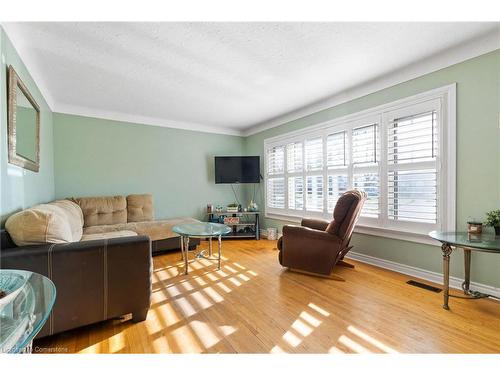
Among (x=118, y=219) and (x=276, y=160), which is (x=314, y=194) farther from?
(x=118, y=219)

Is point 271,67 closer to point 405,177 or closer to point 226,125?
point 405,177

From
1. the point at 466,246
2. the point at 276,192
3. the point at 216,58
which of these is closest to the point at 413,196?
the point at 466,246

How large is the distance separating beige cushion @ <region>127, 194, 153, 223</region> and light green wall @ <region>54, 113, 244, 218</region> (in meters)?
0.32

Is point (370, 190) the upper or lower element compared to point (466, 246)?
upper

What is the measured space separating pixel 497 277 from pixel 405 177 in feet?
3.95

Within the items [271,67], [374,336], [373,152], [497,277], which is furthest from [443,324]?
[271,67]

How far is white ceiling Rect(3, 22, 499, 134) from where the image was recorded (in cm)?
197

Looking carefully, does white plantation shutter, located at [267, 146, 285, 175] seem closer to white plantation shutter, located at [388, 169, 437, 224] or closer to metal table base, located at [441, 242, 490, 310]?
white plantation shutter, located at [388, 169, 437, 224]

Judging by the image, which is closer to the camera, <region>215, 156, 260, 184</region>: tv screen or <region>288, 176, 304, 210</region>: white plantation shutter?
<region>288, 176, 304, 210</region>: white plantation shutter

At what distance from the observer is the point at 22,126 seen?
2111 millimetres

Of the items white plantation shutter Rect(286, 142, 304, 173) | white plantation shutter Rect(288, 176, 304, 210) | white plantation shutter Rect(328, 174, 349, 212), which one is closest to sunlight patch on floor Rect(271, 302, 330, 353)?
white plantation shutter Rect(328, 174, 349, 212)

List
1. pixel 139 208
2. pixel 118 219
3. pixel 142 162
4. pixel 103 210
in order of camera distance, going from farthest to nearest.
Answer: pixel 142 162 < pixel 139 208 < pixel 118 219 < pixel 103 210

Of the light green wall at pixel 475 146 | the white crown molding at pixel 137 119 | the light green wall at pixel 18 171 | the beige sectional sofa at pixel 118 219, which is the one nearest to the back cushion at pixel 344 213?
the light green wall at pixel 475 146

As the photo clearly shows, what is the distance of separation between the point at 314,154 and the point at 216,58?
222 cm
